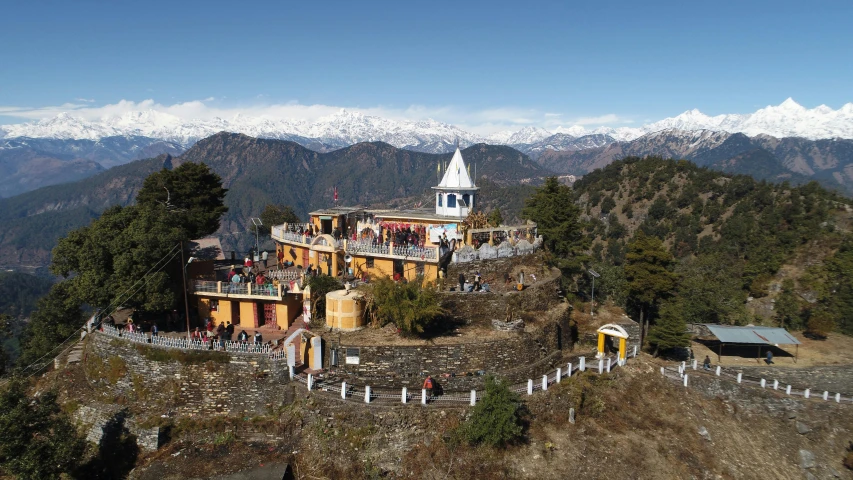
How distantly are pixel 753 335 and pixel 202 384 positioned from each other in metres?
Answer: 34.8

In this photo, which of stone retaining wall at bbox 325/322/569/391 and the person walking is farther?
stone retaining wall at bbox 325/322/569/391

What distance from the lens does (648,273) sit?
3450cm

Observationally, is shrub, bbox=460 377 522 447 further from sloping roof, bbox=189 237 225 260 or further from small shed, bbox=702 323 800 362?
small shed, bbox=702 323 800 362

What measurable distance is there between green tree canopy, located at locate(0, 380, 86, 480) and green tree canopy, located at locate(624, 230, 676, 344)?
106 feet

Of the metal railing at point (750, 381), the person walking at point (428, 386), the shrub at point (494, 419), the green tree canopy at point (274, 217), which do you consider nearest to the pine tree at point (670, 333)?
the metal railing at point (750, 381)

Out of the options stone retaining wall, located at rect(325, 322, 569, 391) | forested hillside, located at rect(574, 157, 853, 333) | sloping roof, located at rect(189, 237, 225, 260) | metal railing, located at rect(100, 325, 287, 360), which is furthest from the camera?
forested hillside, located at rect(574, 157, 853, 333)

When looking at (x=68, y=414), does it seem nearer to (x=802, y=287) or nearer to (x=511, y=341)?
(x=511, y=341)

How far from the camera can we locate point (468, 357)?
79.9 feet

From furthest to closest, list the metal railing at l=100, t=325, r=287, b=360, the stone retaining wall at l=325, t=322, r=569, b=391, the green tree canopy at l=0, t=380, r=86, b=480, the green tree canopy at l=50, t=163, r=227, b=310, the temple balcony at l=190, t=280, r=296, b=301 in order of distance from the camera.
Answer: the temple balcony at l=190, t=280, r=296, b=301 → the green tree canopy at l=50, t=163, r=227, b=310 → the metal railing at l=100, t=325, r=287, b=360 → the stone retaining wall at l=325, t=322, r=569, b=391 → the green tree canopy at l=0, t=380, r=86, b=480

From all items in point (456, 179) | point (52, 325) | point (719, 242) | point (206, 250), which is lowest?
point (719, 242)

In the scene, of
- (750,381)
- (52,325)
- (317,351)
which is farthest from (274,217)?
(750,381)

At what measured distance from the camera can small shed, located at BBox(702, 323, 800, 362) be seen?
34.2 meters

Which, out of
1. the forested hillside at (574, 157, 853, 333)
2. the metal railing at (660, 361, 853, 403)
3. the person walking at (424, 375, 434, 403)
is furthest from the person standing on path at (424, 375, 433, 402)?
the forested hillside at (574, 157, 853, 333)

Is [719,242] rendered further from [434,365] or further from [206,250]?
[206,250]
